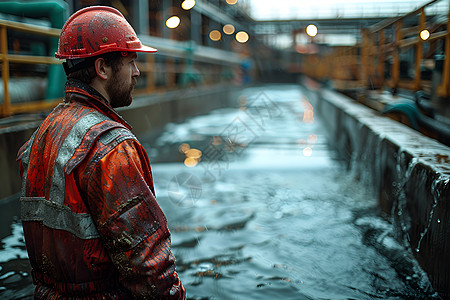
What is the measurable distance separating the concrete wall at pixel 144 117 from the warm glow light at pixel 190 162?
167 cm

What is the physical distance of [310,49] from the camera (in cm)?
6138

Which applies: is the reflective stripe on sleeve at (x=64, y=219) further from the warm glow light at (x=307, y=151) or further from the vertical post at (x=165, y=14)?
the vertical post at (x=165, y=14)

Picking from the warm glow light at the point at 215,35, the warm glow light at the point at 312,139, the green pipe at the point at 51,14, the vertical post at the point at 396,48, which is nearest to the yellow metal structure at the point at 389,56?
the vertical post at the point at 396,48

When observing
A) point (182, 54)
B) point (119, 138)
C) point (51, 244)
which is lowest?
point (51, 244)

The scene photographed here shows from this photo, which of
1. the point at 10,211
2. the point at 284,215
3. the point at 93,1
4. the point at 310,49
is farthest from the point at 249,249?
the point at 310,49

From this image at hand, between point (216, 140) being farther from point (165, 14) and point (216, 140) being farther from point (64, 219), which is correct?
point (165, 14)

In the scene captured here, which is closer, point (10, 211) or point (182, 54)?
point (10, 211)

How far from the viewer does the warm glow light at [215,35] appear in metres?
28.9

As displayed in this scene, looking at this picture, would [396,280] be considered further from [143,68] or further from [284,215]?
[143,68]

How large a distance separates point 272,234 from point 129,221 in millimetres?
2878

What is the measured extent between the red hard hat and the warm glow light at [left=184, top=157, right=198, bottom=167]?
543cm

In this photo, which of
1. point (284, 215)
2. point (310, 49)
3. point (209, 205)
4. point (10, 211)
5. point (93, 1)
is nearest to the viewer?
point (10, 211)

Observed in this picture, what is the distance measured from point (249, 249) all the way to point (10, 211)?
7.89ft

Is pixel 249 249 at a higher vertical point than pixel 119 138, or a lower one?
lower
